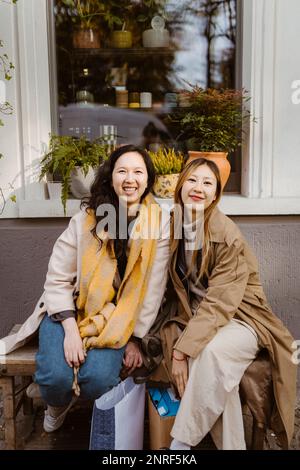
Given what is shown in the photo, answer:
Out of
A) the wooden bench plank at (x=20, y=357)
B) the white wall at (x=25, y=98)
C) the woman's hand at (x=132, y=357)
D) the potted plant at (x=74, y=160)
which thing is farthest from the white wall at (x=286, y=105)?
the wooden bench plank at (x=20, y=357)

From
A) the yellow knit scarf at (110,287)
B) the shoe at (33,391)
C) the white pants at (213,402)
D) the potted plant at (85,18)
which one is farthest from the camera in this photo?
the potted plant at (85,18)

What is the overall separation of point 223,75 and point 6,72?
64.9 inches

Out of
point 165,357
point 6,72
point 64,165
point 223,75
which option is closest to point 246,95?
point 223,75

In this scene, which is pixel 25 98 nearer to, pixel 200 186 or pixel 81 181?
pixel 81 181

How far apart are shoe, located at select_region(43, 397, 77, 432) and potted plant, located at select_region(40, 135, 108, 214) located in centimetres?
138

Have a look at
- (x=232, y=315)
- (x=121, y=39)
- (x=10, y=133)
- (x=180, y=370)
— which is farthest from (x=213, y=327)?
(x=121, y=39)

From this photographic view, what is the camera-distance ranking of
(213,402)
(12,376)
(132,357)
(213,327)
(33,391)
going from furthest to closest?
(33,391) → (12,376) → (132,357) → (213,327) → (213,402)

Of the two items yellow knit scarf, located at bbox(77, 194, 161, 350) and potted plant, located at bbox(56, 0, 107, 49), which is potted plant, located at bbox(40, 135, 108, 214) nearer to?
potted plant, located at bbox(56, 0, 107, 49)

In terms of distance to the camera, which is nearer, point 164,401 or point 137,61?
point 164,401

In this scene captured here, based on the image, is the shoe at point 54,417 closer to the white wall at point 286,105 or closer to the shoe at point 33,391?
the shoe at point 33,391

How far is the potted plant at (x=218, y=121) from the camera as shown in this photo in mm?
3922

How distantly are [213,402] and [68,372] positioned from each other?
0.72 metres

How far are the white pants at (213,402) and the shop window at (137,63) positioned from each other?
6.45 ft

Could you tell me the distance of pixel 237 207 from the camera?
156 inches
